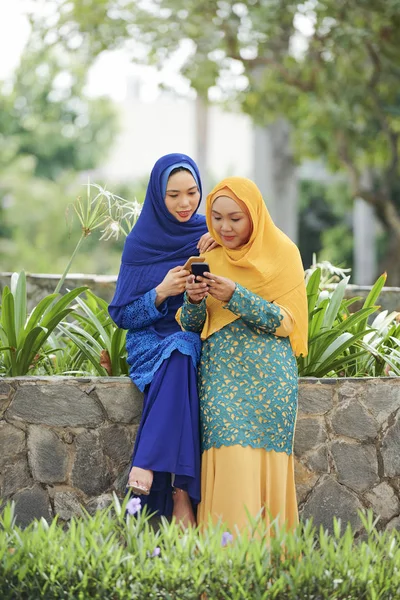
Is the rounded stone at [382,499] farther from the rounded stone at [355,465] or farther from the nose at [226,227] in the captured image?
the nose at [226,227]

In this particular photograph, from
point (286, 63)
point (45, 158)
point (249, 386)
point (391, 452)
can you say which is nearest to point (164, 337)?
point (249, 386)

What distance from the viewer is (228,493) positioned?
3957 mm

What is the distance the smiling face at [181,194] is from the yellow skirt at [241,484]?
104cm

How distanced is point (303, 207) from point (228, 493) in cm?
2335

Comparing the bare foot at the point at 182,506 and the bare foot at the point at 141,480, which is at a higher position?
the bare foot at the point at 141,480

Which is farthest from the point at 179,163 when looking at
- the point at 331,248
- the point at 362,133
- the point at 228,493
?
the point at 331,248

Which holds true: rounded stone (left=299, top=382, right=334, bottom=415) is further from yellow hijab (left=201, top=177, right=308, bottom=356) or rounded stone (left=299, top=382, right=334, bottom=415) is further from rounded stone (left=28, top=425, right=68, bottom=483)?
rounded stone (left=28, top=425, right=68, bottom=483)

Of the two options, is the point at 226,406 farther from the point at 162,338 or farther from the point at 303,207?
the point at 303,207

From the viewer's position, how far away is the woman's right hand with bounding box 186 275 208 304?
395 cm

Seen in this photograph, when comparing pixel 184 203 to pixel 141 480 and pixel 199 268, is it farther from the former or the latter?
pixel 141 480

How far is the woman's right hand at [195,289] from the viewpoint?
3.95m

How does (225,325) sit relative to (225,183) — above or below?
below

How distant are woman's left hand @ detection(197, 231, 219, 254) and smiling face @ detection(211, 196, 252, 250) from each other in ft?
0.65

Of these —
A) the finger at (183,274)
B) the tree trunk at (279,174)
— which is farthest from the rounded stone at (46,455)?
the tree trunk at (279,174)
